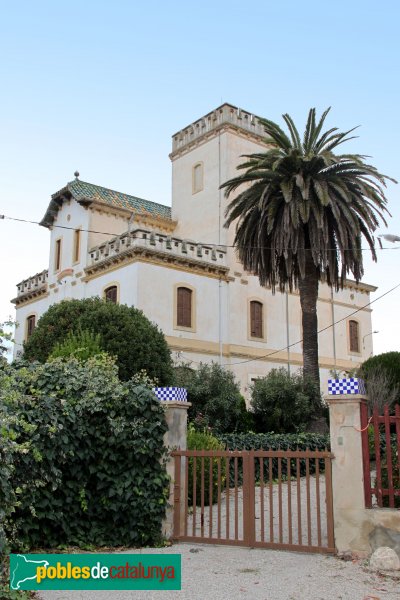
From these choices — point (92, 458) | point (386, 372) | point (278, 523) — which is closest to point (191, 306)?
point (386, 372)

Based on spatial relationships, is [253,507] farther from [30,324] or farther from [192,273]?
[30,324]

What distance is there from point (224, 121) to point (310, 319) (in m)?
11.9

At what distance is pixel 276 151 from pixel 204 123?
9.59 m

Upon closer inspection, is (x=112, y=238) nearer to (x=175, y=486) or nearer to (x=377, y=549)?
(x=175, y=486)

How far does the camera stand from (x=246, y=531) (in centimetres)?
940

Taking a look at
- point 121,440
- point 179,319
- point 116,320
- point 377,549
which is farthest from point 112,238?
point 377,549

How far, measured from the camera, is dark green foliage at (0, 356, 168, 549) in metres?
9.02

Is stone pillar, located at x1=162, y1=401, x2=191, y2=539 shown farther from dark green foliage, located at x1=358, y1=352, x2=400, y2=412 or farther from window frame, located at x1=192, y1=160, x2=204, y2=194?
window frame, located at x1=192, y1=160, x2=204, y2=194

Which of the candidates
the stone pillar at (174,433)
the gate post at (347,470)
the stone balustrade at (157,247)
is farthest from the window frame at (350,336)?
the gate post at (347,470)

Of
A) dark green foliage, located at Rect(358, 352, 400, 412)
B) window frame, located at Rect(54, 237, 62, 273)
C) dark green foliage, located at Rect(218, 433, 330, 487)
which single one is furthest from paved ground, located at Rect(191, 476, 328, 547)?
window frame, located at Rect(54, 237, 62, 273)

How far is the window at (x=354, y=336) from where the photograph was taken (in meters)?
34.6

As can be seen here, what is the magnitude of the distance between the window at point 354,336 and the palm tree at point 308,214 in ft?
38.3

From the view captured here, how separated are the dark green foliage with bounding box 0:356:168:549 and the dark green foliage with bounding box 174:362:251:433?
10.8m

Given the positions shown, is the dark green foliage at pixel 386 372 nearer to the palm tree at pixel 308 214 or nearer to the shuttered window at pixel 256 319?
the palm tree at pixel 308 214
